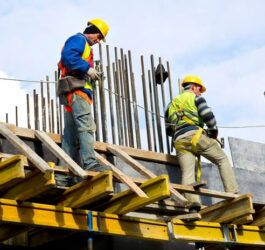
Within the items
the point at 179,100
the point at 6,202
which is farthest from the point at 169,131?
the point at 6,202

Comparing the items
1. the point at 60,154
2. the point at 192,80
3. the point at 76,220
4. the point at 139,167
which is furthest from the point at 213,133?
the point at 76,220

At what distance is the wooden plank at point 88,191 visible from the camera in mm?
7288

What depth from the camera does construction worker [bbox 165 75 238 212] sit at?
9688mm

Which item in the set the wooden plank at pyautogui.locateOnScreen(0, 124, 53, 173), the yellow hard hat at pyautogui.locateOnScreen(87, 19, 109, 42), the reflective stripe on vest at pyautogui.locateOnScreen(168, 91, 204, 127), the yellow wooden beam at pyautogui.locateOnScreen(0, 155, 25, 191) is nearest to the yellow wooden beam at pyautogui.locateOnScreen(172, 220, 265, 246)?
the reflective stripe on vest at pyautogui.locateOnScreen(168, 91, 204, 127)

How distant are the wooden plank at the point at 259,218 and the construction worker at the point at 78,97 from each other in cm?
282

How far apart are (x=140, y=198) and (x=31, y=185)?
1.29 meters

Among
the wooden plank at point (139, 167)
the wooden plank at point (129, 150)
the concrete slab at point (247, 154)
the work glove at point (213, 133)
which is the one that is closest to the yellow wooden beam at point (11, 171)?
the wooden plank at point (129, 150)

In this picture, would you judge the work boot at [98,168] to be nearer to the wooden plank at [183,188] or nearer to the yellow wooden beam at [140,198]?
the wooden plank at [183,188]

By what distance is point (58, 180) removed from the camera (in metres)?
8.18

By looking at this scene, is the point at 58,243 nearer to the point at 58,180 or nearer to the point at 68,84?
the point at 58,180

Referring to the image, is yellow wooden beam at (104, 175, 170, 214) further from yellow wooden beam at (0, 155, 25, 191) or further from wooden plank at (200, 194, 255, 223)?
wooden plank at (200, 194, 255, 223)

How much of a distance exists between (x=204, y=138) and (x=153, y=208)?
1.38 metres

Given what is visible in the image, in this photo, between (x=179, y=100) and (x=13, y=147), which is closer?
(x=13, y=147)

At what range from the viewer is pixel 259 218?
9672 millimetres
